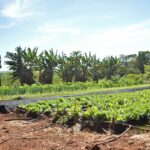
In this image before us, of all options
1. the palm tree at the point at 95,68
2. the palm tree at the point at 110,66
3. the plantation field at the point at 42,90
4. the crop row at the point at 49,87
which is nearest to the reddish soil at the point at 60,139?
the plantation field at the point at 42,90

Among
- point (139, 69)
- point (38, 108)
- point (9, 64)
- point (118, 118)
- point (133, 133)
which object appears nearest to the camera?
point (133, 133)

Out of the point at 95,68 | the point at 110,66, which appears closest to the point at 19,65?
the point at 95,68

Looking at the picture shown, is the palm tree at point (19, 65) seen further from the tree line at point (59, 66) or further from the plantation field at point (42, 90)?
the plantation field at point (42, 90)

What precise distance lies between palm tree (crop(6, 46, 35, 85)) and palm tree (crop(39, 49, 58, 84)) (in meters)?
1.75

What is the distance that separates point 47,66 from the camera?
123 ft

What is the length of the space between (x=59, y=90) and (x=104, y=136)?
2295cm

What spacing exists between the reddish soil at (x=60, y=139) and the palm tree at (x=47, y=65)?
25.8 metres

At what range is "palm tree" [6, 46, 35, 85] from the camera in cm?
3528

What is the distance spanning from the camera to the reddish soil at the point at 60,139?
24.7ft

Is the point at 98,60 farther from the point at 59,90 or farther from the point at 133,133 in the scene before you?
the point at 133,133

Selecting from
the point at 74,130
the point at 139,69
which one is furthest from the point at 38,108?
the point at 139,69

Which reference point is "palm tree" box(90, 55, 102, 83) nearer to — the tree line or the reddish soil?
the tree line

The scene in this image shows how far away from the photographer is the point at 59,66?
1551 inches

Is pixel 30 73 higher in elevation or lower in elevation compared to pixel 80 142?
higher
